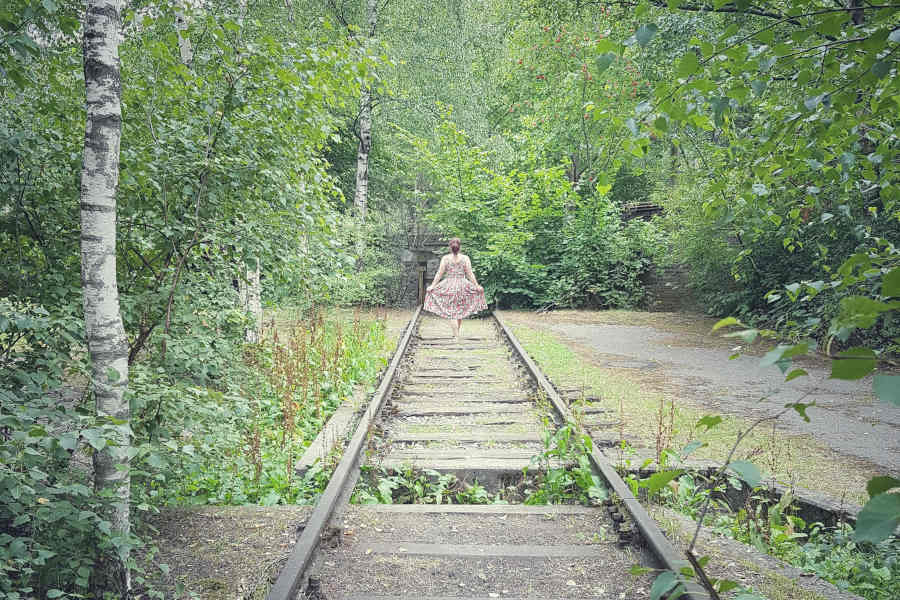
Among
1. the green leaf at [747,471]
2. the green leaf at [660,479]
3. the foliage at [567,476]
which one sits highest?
the green leaf at [747,471]

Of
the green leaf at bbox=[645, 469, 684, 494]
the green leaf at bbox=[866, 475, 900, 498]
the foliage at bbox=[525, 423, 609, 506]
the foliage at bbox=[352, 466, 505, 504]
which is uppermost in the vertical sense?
the green leaf at bbox=[866, 475, 900, 498]

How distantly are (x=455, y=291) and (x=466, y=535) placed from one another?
8.27m

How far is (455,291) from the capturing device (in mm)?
11352

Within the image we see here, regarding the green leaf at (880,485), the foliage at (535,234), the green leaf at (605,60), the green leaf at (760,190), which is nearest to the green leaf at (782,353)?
the green leaf at (880,485)

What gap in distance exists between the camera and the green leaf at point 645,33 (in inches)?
61.3

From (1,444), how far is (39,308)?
545mm

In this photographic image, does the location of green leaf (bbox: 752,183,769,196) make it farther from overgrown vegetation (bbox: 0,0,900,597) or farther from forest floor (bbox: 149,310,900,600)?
forest floor (bbox: 149,310,900,600)

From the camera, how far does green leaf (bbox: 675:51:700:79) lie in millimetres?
1745

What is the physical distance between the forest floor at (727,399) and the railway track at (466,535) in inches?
42.7

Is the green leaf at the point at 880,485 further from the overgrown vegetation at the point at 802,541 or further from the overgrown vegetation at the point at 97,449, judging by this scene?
the overgrown vegetation at the point at 97,449

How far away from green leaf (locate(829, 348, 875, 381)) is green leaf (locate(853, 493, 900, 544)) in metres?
0.21

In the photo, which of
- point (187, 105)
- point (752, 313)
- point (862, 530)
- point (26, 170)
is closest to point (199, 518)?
point (26, 170)

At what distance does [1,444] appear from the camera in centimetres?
201

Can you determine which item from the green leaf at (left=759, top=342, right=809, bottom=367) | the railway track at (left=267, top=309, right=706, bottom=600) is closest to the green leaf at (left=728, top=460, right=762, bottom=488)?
the green leaf at (left=759, top=342, right=809, bottom=367)
